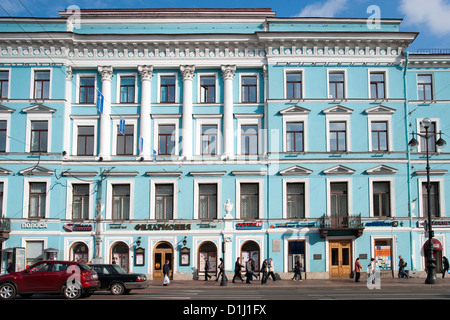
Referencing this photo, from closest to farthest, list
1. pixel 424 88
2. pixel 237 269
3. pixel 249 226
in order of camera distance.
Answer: pixel 237 269, pixel 249 226, pixel 424 88

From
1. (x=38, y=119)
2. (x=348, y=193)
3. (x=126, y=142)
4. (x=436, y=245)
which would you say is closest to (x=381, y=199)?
(x=348, y=193)

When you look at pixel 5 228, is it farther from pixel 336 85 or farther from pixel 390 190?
pixel 390 190

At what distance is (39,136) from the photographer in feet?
116

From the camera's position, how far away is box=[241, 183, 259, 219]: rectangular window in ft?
114

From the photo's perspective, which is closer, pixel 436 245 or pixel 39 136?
pixel 436 245

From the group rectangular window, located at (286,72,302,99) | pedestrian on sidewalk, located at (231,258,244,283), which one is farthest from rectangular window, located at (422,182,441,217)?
pedestrian on sidewalk, located at (231,258,244,283)

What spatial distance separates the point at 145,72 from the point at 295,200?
14598 mm

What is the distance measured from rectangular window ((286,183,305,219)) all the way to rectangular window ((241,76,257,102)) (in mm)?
7257

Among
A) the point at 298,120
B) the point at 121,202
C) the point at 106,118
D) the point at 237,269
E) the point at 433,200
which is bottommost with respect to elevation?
the point at 237,269

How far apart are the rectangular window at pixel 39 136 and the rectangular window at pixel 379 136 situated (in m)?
24.1

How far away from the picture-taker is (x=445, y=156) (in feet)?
116

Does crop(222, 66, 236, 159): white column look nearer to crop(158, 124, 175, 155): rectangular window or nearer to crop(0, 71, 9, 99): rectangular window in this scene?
crop(158, 124, 175, 155): rectangular window
